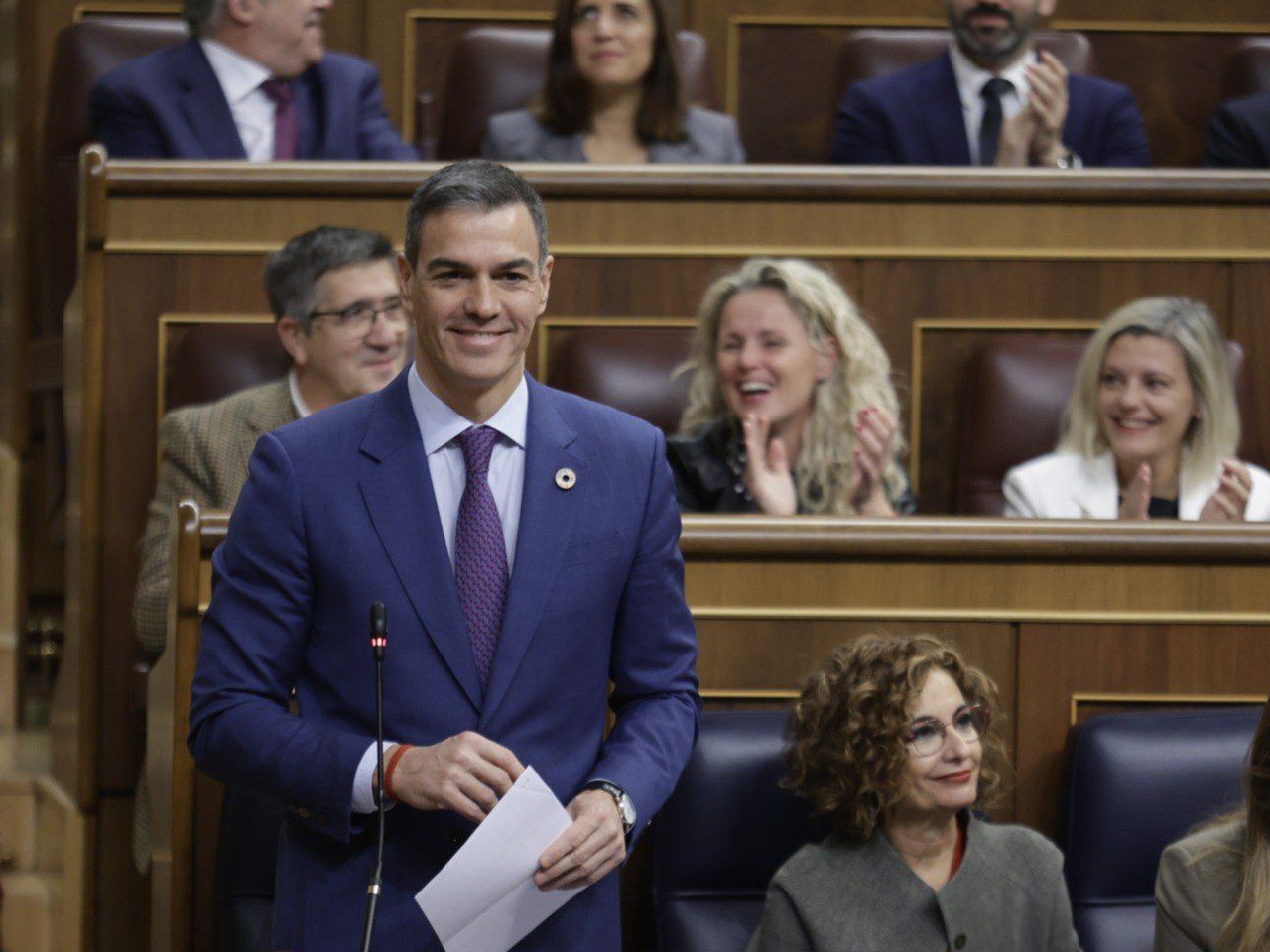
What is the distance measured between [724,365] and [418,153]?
0.57m

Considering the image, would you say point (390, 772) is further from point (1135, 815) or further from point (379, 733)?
point (1135, 815)

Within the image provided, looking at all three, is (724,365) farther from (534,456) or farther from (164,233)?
(534,456)

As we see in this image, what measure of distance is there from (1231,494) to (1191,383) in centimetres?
15

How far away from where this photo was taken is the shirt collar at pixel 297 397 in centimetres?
130

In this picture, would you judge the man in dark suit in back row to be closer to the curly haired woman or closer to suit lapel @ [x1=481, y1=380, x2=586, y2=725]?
the curly haired woman

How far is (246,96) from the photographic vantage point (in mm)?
1618

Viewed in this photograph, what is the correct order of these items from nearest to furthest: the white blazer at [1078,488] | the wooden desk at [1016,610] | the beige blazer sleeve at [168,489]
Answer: the wooden desk at [1016,610] < the beige blazer sleeve at [168,489] < the white blazer at [1078,488]

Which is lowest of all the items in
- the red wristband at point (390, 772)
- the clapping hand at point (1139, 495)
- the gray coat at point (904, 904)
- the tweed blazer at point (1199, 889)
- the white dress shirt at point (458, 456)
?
the gray coat at point (904, 904)

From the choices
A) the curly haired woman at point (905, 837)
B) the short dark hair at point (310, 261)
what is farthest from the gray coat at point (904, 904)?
the short dark hair at point (310, 261)

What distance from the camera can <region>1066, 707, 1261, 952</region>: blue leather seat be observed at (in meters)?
1.00

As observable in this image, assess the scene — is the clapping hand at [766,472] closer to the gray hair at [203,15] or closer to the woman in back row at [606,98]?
the woman in back row at [606,98]

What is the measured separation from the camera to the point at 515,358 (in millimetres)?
782

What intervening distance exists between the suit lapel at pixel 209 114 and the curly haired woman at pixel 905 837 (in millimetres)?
840

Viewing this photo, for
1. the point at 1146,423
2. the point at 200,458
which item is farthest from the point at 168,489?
the point at 1146,423
